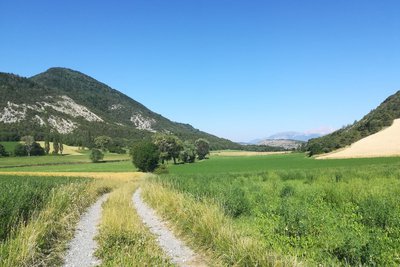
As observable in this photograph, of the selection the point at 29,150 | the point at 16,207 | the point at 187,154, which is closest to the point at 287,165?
the point at 187,154

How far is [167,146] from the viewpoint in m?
101

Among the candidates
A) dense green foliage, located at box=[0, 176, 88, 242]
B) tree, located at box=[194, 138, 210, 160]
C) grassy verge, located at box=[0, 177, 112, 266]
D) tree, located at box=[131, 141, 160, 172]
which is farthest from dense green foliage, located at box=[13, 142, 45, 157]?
dense green foliage, located at box=[0, 176, 88, 242]

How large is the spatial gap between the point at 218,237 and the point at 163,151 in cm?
9162

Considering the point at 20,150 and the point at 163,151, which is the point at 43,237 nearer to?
the point at 163,151

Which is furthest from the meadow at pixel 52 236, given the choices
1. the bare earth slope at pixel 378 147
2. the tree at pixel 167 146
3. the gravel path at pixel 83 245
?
the tree at pixel 167 146

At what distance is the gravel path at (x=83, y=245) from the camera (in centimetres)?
959

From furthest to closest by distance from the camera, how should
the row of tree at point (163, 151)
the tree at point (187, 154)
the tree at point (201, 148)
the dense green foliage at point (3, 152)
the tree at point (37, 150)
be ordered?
1. the tree at point (37, 150)
2. the tree at point (201, 148)
3. the dense green foliage at point (3, 152)
4. the tree at point (187, 154)
5. the row of tree at point (163, 151)

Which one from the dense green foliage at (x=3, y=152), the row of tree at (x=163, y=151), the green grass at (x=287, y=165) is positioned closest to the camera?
the green grass at (x=287, y=165)

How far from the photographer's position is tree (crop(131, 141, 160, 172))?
265 ft

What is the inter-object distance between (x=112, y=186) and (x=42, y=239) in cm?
2710

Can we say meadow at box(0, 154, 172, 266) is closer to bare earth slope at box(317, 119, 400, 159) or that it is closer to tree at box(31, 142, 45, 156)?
bare earth slope at box(317, 119, 400, 159)

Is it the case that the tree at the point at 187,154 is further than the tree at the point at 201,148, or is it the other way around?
the tree at the point at 201,148

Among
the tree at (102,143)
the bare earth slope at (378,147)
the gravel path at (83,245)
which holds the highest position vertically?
the tree at (102,143)

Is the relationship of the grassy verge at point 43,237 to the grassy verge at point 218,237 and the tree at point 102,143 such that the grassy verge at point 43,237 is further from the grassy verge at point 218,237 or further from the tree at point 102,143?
the tree at point 102,143
